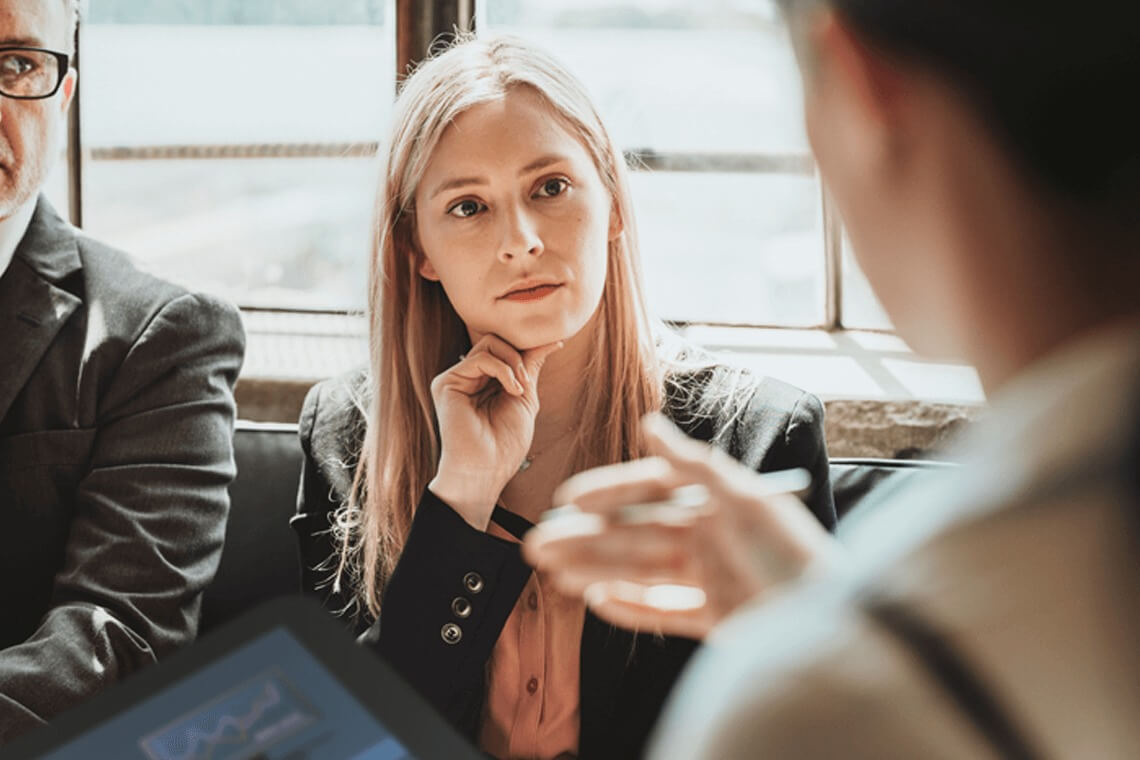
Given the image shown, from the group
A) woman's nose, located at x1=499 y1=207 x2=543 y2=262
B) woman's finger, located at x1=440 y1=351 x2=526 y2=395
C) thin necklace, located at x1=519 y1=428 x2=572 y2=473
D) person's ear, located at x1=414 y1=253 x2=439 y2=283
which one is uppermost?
woman's nose, located at x1=499 y1=207 x2=543 y2=262

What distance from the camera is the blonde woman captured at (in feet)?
5.19

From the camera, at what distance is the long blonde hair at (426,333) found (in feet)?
5.92

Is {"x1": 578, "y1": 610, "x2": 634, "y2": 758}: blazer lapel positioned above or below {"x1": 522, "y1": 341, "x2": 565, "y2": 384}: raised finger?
below

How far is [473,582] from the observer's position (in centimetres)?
153

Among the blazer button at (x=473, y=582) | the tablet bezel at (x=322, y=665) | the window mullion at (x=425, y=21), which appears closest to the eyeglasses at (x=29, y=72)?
the window mullion at (x=425, y=21)

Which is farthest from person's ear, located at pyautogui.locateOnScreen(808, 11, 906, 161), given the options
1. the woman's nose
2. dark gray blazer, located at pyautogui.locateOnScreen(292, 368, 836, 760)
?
the woman's nose

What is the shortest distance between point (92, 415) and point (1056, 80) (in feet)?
5.49

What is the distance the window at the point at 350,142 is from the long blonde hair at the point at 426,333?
0.80 m

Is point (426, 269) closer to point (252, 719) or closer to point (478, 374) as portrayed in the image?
point (478, 374)

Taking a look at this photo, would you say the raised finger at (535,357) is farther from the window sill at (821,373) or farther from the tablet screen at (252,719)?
the tablet screen at (252,719)

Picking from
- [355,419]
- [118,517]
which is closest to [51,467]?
[118,517]

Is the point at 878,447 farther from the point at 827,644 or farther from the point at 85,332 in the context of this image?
the point at 827,644

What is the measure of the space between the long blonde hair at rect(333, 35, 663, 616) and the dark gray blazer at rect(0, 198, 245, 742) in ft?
0.74

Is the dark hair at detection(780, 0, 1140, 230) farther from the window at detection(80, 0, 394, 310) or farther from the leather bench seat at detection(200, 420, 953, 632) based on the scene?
the window at detection(80, 0, 394, 310)
